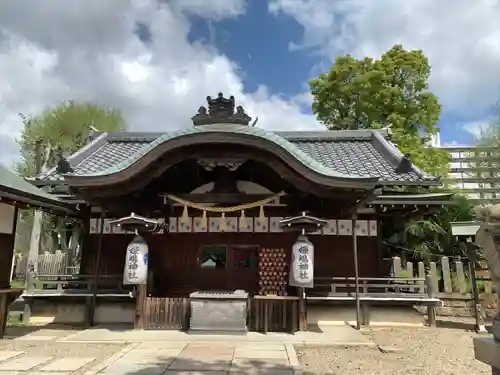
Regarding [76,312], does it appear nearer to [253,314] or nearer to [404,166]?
[253,314]

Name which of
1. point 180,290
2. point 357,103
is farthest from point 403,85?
point 180,290

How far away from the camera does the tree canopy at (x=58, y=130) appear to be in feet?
82.6

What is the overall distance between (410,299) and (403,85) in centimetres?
1591

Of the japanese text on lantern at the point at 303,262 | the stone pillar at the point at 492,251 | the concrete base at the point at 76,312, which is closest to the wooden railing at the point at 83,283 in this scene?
the concrete base at the point at 76,312

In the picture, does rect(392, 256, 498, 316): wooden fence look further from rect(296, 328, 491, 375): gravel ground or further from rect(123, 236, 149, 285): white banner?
rect(123, 236, 149, 285): white banner

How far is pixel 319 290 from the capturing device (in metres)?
12.1

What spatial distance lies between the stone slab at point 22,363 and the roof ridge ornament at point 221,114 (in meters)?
7.09

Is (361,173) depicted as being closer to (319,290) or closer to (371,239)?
(371,239)

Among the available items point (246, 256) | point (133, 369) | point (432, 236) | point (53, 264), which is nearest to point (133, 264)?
point (246, 256)

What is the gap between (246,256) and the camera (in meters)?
12.6

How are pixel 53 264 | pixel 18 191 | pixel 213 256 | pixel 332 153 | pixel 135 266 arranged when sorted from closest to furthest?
pixel 18 191
pixel 135 266
pixel 213 256
pixel 332 153
pixel 53 264

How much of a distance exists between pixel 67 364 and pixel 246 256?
6455 millimetres

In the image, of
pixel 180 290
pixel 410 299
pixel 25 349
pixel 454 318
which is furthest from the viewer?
pixel 454 318

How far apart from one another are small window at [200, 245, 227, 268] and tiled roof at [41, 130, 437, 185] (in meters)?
3.75
